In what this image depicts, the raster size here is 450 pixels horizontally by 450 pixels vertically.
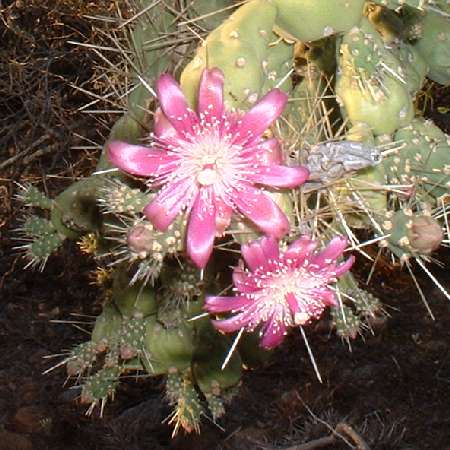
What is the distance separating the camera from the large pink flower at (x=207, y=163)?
97 cm

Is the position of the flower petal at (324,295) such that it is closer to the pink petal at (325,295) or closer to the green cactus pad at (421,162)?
the pink petal at (325,295)

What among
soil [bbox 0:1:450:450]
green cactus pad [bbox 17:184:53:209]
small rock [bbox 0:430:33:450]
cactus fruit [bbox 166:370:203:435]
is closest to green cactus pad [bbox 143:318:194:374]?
cactus fruit [bbox 166:370:203:435]

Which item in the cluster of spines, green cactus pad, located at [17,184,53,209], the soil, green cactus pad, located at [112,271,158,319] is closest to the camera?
the cluster of spines

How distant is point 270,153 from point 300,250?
0.37ft

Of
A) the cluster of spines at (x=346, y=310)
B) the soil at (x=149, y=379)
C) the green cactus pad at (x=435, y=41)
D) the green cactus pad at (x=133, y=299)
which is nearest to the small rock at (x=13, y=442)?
the soil at (x=149, y=379)

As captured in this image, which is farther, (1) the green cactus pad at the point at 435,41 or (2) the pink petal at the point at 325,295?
(1) the green cactus pad at the point at 435,41

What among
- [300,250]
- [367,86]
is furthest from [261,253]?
[367,86]

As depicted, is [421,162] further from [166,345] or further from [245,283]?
[166,345]

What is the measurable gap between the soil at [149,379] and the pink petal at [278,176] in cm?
202

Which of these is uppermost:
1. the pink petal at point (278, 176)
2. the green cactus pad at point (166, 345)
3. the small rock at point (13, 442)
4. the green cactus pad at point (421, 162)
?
the pink petal at point (278, 176)

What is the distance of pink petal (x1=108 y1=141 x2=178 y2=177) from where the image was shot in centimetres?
97

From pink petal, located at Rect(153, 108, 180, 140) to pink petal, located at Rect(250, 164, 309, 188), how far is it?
97mm

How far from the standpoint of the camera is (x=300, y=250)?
1.02 metres

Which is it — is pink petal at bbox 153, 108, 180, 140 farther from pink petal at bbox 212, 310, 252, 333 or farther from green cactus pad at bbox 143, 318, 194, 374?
green cactus pad at bbox 143, 318, 194, 374
